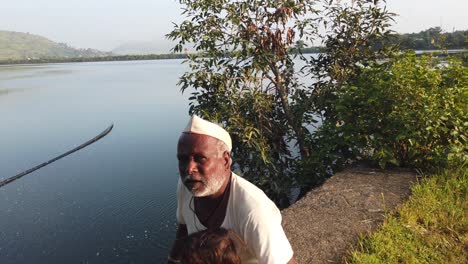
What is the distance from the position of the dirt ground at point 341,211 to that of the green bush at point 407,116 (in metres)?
0.41

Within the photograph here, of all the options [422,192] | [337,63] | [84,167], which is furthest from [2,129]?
[422,192]

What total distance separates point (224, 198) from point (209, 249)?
44 cm

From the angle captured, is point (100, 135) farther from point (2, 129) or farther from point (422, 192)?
point (422, 192)

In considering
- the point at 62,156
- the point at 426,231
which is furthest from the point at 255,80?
the point at 62,156

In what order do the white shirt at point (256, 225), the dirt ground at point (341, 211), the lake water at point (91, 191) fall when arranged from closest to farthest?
the white shirt at point (256, 225) → the dirt ground at point (341, 211) → the lake water at point (91, 191)

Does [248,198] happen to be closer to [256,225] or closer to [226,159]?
[256,225]

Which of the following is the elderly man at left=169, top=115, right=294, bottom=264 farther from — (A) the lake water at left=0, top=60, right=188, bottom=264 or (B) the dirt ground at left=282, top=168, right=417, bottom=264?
(A) the lake water at left=0, top=60, right=188, bottom=264

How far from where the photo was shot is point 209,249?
6.24 ft

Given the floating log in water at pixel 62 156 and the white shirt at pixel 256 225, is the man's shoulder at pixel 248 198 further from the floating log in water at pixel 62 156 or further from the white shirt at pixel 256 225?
the floating log in water at pixel 62 156

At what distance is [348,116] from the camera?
234 inches

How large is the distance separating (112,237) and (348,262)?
8028 mm

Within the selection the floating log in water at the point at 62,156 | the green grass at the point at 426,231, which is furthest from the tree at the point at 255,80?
Result: the floating log in water at the point at 62,156

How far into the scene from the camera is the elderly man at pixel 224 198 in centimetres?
202

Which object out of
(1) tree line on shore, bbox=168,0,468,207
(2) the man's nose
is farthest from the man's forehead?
(1) tree line on shore, bbox=168,0,468,207
